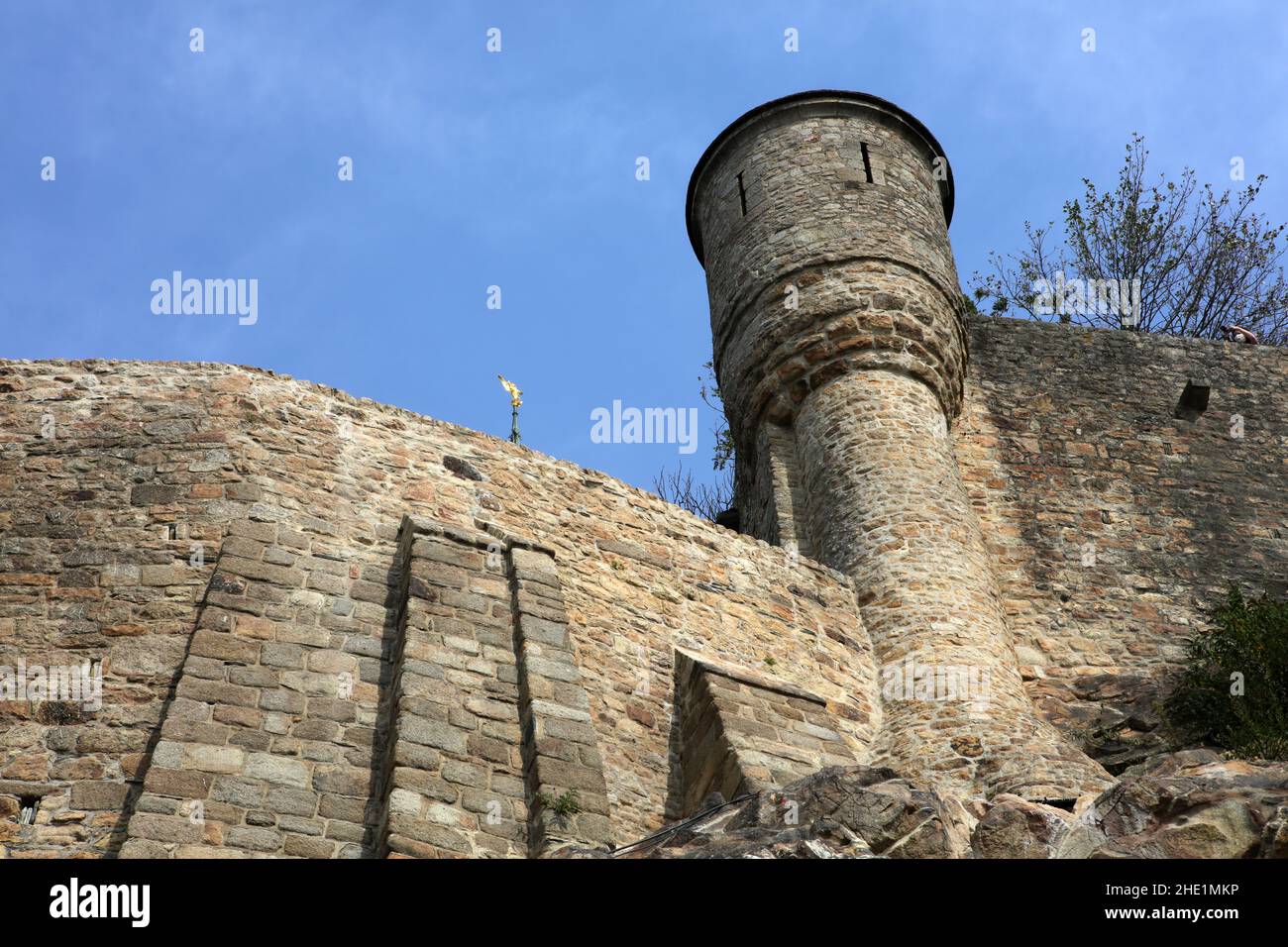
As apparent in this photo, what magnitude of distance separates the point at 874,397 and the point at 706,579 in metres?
3.03

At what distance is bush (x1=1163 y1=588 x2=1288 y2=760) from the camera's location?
11734mm

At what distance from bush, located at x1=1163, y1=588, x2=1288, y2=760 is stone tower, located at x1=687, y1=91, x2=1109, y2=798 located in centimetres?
138

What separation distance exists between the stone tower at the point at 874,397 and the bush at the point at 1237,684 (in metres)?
1.38

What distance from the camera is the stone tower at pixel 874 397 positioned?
1145cm

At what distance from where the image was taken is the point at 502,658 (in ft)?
29.7

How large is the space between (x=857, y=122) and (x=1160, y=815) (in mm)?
10690

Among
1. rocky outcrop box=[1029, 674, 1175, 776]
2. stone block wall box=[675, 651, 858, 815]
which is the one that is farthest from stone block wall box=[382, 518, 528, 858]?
rocky outcrop box=[1029, 674, 1175, 776]

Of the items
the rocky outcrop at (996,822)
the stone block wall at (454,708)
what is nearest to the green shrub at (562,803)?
the stone block wall at (454,708)

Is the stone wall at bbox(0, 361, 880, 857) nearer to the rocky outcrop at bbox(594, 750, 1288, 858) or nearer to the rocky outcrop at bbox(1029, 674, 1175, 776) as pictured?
the rocky outcrop at bbox(594, 750, 1288, 858)

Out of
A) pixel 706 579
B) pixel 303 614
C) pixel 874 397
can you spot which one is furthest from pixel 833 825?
pixel 874 397

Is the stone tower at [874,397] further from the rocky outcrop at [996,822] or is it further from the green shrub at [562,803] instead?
the rocky outcrop at [996,822]
